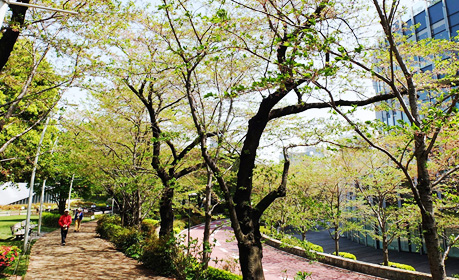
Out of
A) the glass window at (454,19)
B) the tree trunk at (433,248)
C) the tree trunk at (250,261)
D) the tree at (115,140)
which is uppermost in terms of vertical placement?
the glass window at (454,19)

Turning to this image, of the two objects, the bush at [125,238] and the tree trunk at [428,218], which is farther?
the bush at [125,238]

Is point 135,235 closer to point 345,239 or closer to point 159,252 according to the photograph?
point 159,252

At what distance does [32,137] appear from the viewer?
17.9 m

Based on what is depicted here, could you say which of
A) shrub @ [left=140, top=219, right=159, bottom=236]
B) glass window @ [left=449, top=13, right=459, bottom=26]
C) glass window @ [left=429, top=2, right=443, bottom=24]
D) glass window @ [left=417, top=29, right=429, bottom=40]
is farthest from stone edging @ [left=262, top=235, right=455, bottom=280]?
glass window @ [left=429, top=2, right=443, bottom=24]

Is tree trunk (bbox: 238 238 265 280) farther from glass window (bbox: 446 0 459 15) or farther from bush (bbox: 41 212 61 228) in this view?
bush (bbox: 41 212 61 228)

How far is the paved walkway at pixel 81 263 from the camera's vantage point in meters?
9.58

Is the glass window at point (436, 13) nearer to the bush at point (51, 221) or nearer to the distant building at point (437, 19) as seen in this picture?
the distant building at point (437, 19)

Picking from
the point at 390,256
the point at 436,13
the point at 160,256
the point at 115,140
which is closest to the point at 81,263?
the point at 160,256

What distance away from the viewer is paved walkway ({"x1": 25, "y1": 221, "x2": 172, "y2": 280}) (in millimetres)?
9577

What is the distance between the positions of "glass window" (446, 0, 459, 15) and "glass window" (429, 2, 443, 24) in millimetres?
457

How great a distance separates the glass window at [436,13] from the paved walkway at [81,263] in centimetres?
2600

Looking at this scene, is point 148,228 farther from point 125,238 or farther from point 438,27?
point 438,27

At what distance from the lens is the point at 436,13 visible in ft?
73.0

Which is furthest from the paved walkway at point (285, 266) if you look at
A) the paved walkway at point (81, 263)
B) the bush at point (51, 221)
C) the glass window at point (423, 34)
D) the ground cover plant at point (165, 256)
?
the glass window at point (423, 34)
